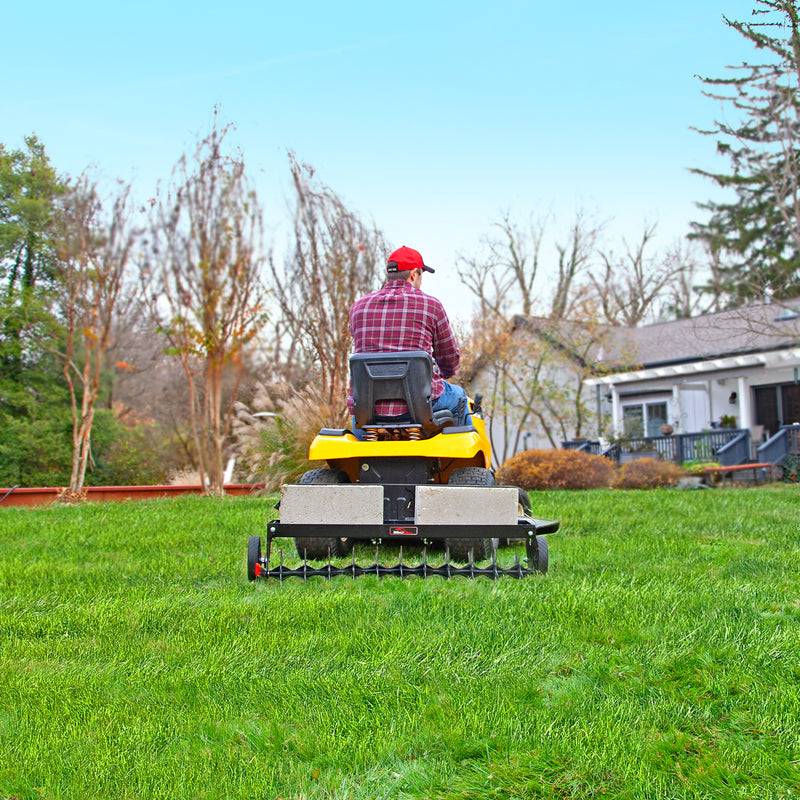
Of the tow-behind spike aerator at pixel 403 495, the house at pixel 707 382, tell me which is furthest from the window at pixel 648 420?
the tow-behind spike aerator at pixel 403 495

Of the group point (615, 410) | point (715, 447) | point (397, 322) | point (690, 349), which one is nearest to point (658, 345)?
point (690, 349)

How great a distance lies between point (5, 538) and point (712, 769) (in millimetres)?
5636

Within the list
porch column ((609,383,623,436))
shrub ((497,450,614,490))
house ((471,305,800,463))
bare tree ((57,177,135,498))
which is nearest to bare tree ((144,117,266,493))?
bare tree ((57,177,135,498))

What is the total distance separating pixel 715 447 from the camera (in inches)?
693

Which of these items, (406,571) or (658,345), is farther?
(658,345)

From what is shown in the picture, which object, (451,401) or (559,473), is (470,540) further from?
(559,473)

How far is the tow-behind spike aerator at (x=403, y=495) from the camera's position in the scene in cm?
376

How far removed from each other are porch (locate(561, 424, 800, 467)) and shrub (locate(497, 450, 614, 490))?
14.4ft

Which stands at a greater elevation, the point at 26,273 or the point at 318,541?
the point at 26,273

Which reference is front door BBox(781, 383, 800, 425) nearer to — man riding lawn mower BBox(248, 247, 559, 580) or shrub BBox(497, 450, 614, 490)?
shrub BBox(497, 450, 614, 490)

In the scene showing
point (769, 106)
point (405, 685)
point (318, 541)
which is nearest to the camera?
point (405, 685)

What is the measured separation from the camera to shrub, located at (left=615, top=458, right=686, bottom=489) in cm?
1304

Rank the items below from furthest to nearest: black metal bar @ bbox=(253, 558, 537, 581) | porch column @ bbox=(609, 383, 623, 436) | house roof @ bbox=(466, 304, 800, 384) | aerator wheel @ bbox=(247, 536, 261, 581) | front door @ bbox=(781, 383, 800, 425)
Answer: porch column @ bbox=(609, 383, 623, 436) → house roof @ bbox=(466, 304, 800, 384) → front door @ bbox=(781, 383, 800, 425) → aerator wheel @ bbox=(247, 536, 261, 581) → black metal bar @ bbox=(253, 558, 537, 581)

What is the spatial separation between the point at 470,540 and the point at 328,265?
27.7 ft
